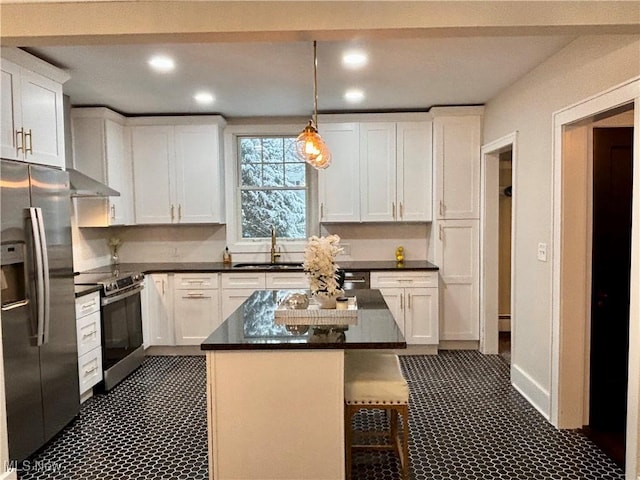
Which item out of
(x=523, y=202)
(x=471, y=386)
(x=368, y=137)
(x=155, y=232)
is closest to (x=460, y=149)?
(x=368, y=137)

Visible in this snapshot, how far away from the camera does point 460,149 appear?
4910mm

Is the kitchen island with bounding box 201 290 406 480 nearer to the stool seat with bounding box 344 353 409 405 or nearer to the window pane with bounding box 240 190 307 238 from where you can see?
the stool seat with bounding box 344 353 409 405

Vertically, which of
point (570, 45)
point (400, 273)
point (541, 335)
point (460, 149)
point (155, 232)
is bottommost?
point (541, 335)

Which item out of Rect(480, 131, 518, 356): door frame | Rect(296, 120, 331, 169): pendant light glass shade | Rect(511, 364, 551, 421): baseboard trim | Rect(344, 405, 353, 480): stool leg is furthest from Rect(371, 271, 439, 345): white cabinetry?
Rect(344, 405, 353, 480): stool leg

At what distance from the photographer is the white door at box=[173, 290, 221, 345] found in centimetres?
495

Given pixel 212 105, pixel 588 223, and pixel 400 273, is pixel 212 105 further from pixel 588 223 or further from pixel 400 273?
pixel 588 223

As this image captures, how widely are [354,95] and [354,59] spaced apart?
3.50 ft

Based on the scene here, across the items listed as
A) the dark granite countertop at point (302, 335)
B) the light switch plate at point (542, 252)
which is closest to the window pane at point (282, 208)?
the dark granite countertop at point (302, 335)

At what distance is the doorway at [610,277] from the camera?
3.18 meters

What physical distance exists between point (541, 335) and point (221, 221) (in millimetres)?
3323

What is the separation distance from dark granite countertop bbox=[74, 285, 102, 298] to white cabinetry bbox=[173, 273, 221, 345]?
46.6 inches

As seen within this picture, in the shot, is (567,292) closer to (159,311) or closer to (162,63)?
(162,63)

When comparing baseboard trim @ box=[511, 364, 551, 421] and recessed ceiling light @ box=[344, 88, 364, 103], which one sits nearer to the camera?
baseboard trim @ box=[511, 364, 551, 421]

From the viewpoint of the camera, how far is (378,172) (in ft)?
16.7
